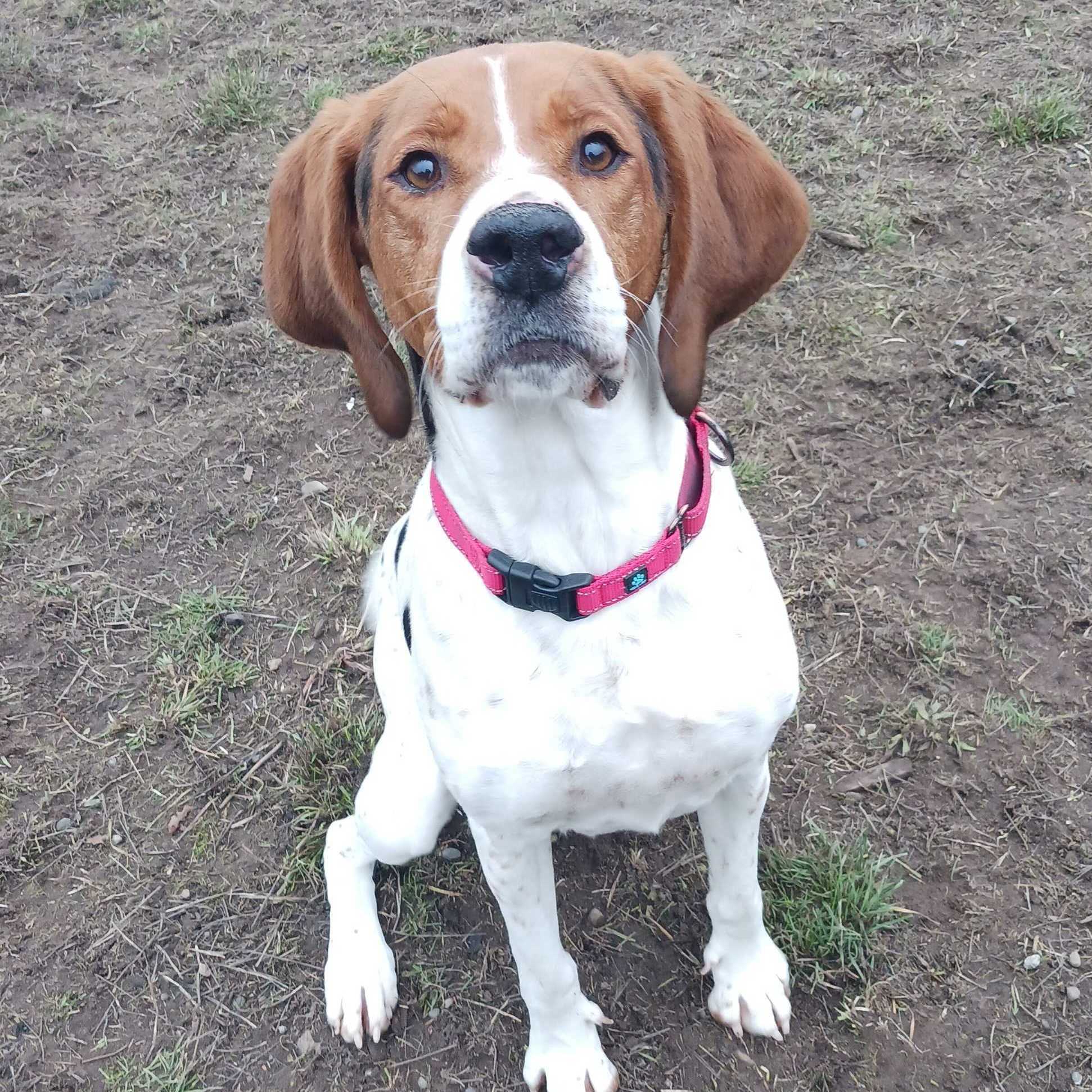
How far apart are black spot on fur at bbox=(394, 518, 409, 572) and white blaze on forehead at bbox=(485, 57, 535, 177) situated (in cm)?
105

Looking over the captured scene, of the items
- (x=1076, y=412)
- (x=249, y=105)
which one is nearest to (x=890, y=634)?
(x=1076, y=412)

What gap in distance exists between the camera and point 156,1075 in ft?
9.89

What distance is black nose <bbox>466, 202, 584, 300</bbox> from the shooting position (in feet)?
5.50

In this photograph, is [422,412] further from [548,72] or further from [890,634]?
[890,634]

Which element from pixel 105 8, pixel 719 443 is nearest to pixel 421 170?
pixel 719 443

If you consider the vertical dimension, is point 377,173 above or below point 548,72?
below

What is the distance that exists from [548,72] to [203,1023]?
275 centimetres

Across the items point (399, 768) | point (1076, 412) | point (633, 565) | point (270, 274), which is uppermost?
point (270, 274)

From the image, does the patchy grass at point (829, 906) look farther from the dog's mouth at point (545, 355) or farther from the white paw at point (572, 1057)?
the dog's mouth at point (545, 355)

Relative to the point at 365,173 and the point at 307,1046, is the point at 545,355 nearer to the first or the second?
the point at 365,173

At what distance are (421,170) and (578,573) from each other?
2.74ft

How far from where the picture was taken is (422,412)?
7.29 feet

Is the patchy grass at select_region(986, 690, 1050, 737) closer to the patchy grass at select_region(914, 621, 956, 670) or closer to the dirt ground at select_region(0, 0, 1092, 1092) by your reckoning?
the dirt ground at select_region(0, 0, 1092, 1092)

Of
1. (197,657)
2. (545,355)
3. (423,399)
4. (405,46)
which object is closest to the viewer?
(545,355)
